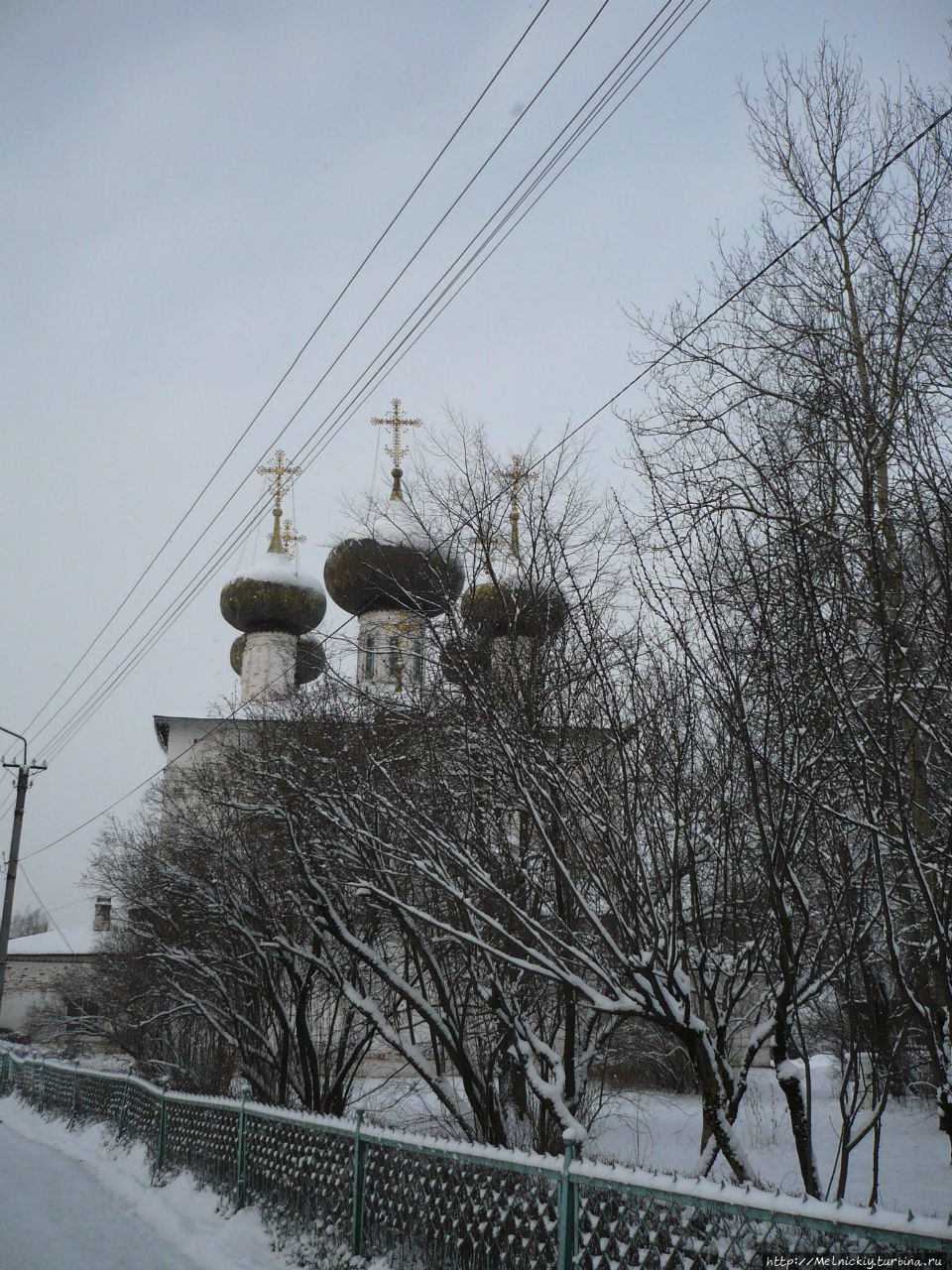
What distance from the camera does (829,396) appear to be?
17.6ft

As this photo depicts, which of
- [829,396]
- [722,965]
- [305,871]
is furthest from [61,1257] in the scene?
[829,396]

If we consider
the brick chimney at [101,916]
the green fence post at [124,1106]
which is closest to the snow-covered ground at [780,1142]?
the green fence post at [124,1106]

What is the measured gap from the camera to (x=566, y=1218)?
14.3 feet

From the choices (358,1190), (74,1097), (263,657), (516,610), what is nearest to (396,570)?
(74,1097)

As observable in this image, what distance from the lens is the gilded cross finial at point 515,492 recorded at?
696 cm

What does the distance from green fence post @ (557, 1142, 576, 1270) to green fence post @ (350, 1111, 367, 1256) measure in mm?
1941

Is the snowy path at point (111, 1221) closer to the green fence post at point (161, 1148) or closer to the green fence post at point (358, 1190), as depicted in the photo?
the green fence post at point (161, 1148)

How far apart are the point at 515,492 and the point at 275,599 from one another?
21445 millimetres

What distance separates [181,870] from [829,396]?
10221mm

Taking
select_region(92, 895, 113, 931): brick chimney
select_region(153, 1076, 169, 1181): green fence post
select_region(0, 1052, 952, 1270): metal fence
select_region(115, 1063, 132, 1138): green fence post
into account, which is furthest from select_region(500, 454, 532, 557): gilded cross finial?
select_region(92, 895, 113, 931): brick chimney

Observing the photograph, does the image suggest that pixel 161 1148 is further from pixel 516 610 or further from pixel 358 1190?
pixel 516 610

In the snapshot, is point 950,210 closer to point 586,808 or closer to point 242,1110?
point 586,808

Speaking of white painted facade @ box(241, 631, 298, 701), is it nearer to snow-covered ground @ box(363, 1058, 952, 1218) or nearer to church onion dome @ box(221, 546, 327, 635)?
church onion dome @ box(221, 546, 327, 635)

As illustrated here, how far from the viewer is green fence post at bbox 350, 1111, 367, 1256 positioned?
19.3 feet
